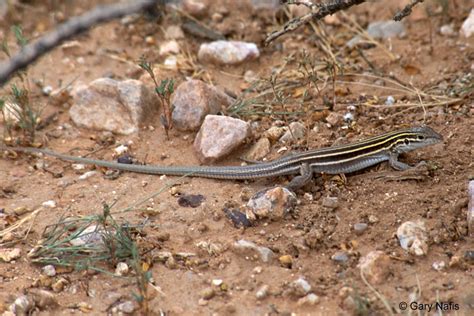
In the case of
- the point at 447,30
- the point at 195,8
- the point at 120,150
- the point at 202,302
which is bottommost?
the point at 120,150

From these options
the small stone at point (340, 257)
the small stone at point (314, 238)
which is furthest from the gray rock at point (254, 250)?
the small stone at point (340, 257)

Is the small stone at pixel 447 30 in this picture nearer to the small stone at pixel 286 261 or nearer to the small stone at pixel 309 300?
the small stone at pixel 286 261

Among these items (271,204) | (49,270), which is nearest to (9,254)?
(49,270)

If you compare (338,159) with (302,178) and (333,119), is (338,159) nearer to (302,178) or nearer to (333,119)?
(302,178)

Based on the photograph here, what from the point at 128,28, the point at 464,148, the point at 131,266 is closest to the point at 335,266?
the point at 131,266

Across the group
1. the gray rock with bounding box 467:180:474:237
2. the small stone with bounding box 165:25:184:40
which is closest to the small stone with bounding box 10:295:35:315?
the gray rock with bounding box 467:180:474:237
